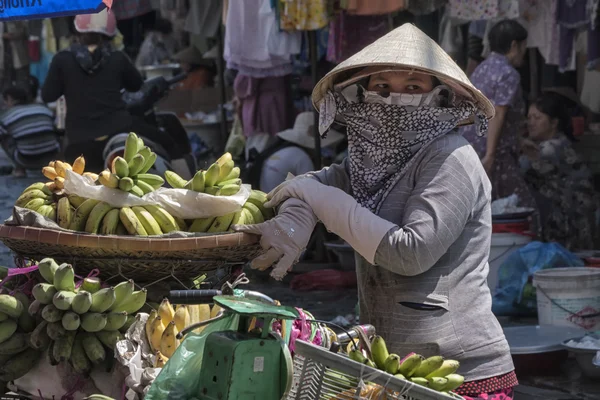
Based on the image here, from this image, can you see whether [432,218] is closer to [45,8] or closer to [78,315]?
[78,315]

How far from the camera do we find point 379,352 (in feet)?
8.64

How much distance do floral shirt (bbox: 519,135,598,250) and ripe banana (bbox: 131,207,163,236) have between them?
5.77 m

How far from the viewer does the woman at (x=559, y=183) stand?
862 cm

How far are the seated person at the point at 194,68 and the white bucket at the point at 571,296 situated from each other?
7.60m

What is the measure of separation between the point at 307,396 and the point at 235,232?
0.92 meters

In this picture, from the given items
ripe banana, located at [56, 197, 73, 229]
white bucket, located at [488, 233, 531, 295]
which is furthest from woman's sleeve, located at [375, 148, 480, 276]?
white bucket, located at [488, 233, 531, 295]

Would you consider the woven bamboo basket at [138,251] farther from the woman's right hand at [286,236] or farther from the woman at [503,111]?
the woman at [503,111]

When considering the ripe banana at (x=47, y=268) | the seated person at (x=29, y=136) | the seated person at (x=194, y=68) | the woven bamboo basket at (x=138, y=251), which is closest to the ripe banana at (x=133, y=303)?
the woven bamboo basket at (x=138, y=251)

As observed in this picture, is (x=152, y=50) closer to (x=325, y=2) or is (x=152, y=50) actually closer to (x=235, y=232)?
(x=325, y=2)

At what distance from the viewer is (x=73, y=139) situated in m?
10.5

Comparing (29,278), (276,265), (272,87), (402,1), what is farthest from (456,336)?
(272,87)

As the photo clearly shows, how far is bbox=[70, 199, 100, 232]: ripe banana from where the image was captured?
11.4 ft

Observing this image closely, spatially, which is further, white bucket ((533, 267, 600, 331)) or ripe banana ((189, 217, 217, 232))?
white bucket ((533, 267, 600, 331))

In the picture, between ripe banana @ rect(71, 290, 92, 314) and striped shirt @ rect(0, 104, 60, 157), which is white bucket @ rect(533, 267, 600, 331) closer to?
ripe banana @ rect(71, 290, 92, 314)
